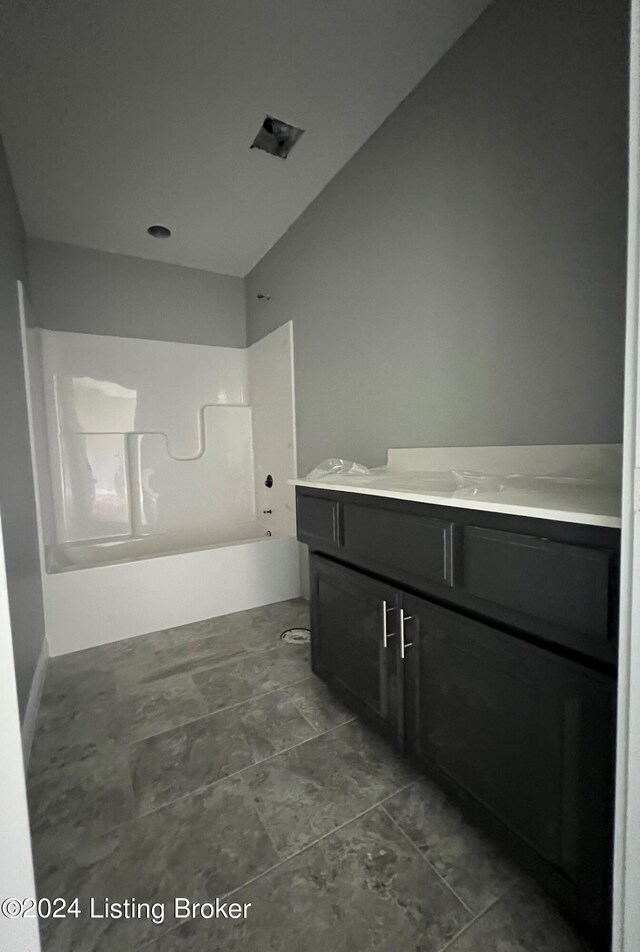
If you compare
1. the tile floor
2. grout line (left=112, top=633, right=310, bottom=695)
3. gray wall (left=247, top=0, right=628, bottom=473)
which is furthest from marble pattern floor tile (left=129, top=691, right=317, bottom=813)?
gray wall (left=247, top=0, right=628, bottom=473)

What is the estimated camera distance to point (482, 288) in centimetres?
134

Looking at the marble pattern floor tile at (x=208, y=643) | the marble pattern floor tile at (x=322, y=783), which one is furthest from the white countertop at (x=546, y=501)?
the marble pattern floor tile at (x=208, y=643)

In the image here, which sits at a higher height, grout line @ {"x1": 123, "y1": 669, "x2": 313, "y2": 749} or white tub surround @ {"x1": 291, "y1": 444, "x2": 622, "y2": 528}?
white tub surround @ {"x1": 291, "y1": 444, "x2": 622, "y2": 528}

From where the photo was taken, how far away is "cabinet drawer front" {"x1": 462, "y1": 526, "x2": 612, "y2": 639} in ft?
2.19

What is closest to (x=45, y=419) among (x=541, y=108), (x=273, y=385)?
(x=273, y=385)

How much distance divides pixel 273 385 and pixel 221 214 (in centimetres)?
111

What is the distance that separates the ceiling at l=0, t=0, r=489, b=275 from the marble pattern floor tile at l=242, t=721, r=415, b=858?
8.17ft

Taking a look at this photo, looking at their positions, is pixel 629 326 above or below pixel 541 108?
below

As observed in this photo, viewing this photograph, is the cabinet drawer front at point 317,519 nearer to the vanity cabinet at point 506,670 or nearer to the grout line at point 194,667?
the vanity cabinet at point 506,670

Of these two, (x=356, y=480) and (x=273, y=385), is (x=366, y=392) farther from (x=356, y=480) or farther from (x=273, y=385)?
(x=273, y=385)

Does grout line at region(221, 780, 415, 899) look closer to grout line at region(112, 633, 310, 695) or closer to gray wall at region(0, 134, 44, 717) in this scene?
grout line at region(112, 633, 310, 695)

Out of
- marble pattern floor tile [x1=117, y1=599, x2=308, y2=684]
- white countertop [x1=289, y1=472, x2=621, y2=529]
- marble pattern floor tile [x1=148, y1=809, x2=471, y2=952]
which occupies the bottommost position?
marble pattern floor tile [x1=117, y1=599, x2=308, y2=684]

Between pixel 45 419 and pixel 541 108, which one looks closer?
pixel 541 108

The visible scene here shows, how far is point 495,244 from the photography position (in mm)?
1285
